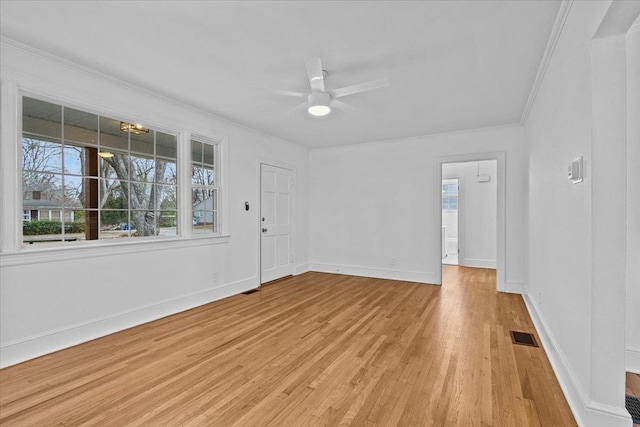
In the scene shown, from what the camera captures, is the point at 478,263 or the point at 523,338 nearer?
the point at 523,338

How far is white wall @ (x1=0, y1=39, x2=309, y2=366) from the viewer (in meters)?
2.45

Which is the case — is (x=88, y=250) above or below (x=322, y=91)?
below

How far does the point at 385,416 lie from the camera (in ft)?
5.89

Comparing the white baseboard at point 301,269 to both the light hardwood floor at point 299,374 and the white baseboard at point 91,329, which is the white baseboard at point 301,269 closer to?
the white baseboard at point 91,329

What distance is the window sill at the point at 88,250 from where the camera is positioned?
2480 millimetres

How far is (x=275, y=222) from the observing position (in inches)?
217

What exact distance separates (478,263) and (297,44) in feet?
20.3

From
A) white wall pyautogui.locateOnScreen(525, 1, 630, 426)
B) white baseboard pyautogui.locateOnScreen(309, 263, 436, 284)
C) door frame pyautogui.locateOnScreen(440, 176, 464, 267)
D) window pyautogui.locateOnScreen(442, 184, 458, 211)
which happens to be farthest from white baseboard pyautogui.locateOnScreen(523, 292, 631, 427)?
window pyautogui.locateOnScreen(442, 184, 458, 211)

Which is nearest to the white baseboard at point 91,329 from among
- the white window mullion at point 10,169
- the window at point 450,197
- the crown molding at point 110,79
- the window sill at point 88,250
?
the window sill at point 88,250

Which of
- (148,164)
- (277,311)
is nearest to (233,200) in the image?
(148,164)

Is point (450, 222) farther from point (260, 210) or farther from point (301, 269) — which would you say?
point (260, 210)

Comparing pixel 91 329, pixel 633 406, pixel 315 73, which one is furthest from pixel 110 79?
pixel 633 406

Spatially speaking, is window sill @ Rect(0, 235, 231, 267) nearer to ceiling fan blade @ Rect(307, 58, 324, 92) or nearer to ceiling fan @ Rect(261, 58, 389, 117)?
ceiling fan @ Rect(261, 58, 389, 117)

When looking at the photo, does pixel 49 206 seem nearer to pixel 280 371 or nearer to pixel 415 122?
pixel 280 371
